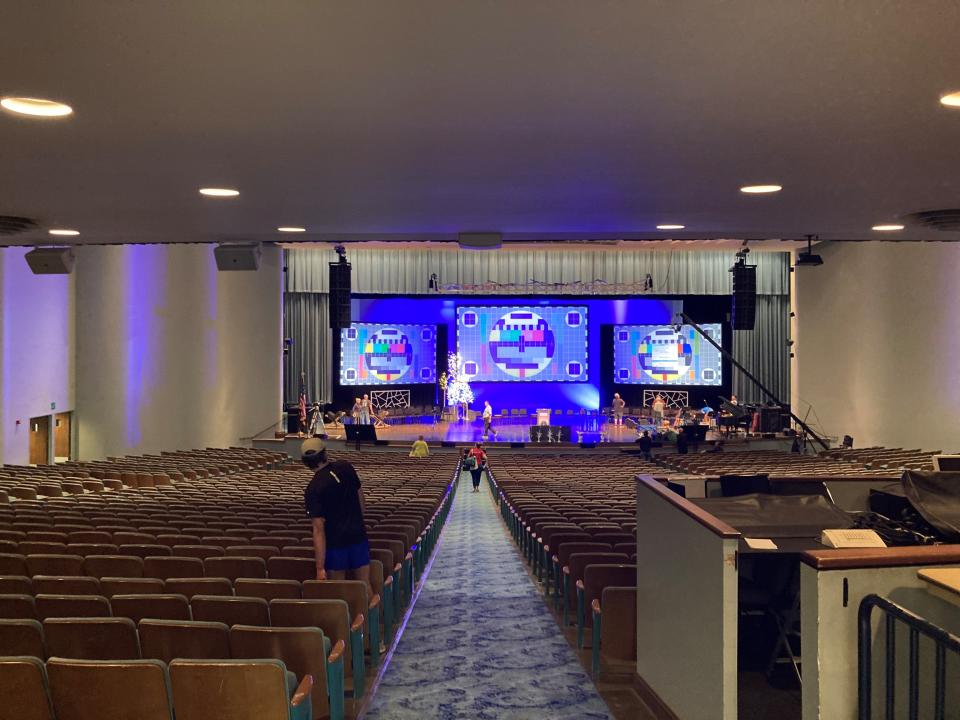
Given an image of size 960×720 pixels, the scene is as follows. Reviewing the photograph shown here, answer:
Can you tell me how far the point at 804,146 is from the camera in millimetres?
5863

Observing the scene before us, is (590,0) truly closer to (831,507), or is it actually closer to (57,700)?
(831,507)

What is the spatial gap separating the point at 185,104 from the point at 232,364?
17.3 meters

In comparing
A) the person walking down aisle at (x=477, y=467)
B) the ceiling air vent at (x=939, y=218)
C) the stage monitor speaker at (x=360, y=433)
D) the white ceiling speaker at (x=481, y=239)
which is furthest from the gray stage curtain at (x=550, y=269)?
the ceiling air vent at (x=939, y=218)

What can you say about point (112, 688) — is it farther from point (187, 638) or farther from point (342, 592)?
point (342, 592)

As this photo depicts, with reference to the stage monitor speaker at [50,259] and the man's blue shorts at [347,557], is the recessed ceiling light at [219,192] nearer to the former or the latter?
the man's blue shorts at [347,557]

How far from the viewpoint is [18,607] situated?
424 centimetres

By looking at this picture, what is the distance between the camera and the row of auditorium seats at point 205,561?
13.6 ft

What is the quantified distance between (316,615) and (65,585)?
69.2 inches

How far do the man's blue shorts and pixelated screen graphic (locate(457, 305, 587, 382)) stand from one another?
23.9 m

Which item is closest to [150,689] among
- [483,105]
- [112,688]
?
[112,688]

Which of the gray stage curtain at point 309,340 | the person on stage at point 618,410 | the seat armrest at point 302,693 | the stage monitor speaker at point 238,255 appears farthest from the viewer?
the gray stage curtain at point 309,340

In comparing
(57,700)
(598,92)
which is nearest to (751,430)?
(598,92)

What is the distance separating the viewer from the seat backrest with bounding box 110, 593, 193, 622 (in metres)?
4.07

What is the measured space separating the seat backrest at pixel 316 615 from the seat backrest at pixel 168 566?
1355mm
